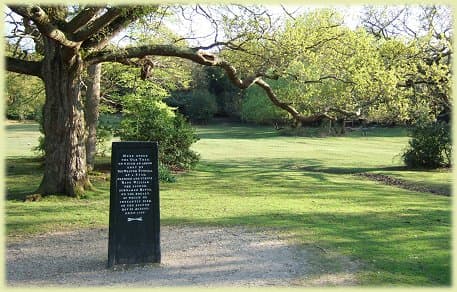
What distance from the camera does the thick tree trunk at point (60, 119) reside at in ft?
50.7

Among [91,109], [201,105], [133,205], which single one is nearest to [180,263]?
[133,205]

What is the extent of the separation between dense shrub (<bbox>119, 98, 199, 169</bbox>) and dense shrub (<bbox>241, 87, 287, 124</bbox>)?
4414 centimetres

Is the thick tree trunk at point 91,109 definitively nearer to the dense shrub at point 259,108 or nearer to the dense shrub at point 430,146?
the dense shrub at point 430,146

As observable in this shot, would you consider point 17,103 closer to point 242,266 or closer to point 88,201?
point 88,201

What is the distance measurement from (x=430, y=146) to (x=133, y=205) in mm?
22986

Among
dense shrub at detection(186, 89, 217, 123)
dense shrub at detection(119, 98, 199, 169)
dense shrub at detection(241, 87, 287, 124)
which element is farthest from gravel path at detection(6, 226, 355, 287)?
dense shrub at detection(186, 89, 217, 123)

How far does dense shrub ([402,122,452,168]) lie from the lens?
1081 inches

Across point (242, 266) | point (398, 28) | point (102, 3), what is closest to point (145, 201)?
point (242, 266)

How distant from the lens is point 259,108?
7319 cm

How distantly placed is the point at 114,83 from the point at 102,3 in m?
12.6

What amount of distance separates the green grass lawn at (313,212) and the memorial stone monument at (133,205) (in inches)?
118

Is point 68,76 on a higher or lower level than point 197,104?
lower

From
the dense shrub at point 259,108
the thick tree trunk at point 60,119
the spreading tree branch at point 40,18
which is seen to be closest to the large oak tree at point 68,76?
the thick tree trunk at point 60,119

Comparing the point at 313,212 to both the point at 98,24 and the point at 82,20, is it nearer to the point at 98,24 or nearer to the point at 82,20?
the point at 98,24
